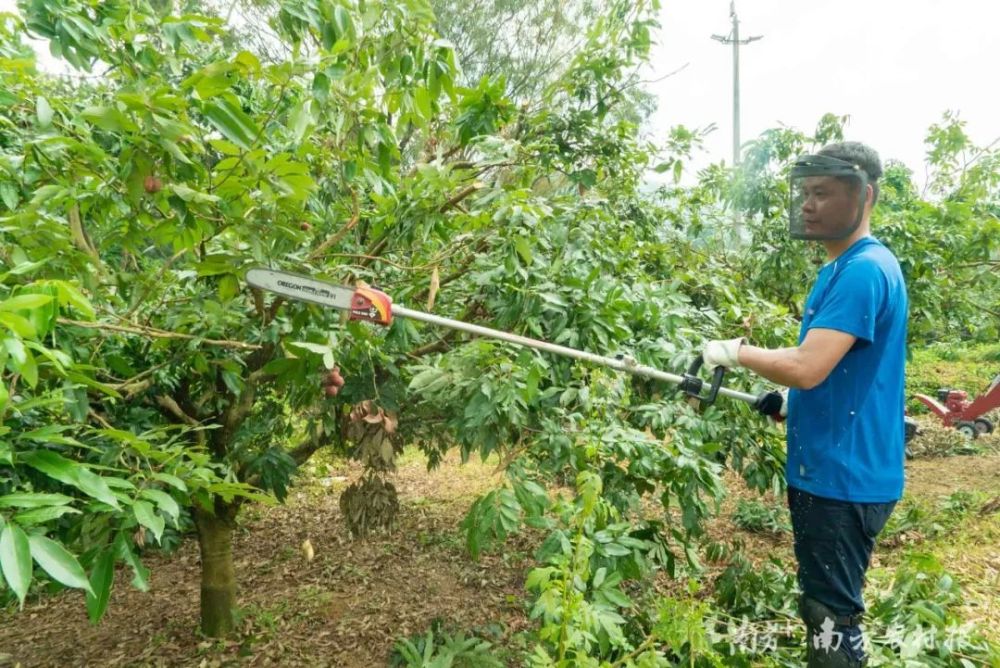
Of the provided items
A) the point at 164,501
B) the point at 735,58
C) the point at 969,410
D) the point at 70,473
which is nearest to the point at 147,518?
the point at 164,501

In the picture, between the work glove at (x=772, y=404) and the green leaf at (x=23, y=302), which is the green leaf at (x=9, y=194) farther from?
the work glove at (x=772, y=404)

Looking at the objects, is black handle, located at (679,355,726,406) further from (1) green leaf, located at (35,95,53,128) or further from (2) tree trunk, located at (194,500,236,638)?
(2) tree trunk, located at (194,500,236,638)

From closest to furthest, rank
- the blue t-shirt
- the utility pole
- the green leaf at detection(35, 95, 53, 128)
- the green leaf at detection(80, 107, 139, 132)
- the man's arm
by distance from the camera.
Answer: the green leaf at detection(80, 107, 139, 132), the green leaf at detection(35, 95, 53, 128), the man's arm, the blue t-shirt, the utility pole

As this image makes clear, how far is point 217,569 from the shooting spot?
3434 mm

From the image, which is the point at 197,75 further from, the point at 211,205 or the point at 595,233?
the point at 595,233

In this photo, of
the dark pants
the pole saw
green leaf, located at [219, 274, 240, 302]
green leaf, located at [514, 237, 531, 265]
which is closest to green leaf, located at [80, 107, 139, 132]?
the pole saw

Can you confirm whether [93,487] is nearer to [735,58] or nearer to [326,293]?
[326,293]

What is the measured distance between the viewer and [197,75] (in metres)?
1.48

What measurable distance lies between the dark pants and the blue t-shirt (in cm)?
5

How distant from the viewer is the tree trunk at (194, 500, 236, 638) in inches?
132

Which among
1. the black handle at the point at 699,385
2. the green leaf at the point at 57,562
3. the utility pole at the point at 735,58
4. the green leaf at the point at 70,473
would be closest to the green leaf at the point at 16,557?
the green leaf at the point at 57,562

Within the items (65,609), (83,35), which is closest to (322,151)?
(83,35)

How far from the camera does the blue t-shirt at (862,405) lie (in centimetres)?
191

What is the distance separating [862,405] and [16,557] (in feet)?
6.75
